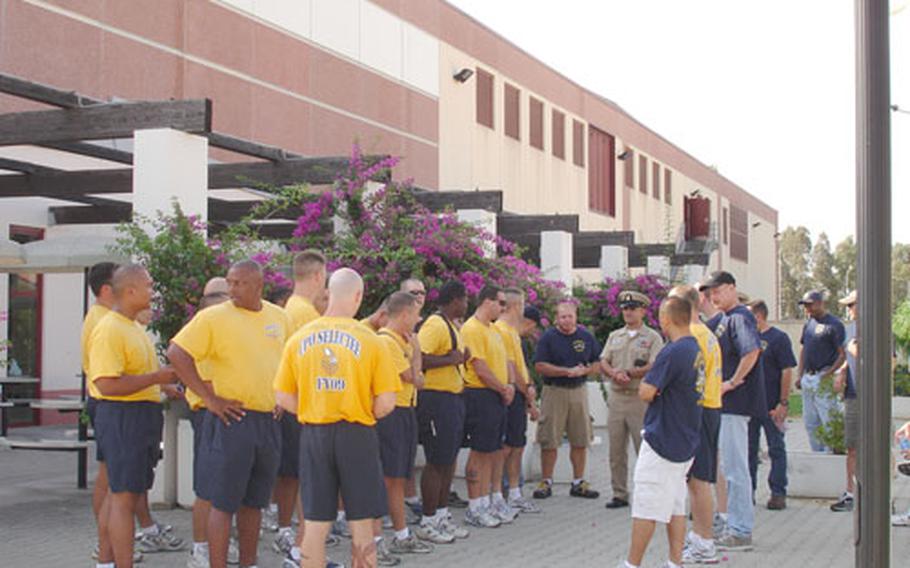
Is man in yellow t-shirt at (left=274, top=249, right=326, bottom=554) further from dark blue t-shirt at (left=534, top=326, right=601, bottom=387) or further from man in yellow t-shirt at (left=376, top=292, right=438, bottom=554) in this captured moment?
dark blue t-shirt at (left=534, top=326, right=601, bottom=387)

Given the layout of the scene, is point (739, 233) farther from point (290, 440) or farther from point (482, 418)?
point (290, 440)

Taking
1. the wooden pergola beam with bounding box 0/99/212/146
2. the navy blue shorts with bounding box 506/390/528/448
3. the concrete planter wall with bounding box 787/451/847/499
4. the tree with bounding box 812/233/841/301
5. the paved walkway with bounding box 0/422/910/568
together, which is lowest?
the paved walkway with bounding box 0/422/910/568

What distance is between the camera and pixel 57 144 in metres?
12.5

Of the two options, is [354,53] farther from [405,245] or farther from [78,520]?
[78,520]

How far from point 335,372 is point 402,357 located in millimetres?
1473

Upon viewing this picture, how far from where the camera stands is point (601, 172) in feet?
131

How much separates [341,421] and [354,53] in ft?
60.5

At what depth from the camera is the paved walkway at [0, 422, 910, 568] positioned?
8.55m

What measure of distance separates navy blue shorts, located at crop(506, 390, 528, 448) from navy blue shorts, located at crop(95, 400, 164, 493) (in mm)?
4111

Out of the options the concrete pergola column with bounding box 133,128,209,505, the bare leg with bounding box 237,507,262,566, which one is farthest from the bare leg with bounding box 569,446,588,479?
the bare leg with bounding box 237,507,262,566

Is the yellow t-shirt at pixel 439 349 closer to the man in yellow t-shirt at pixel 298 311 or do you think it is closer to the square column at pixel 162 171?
the man in yellow t-shirt at pixel 298 311

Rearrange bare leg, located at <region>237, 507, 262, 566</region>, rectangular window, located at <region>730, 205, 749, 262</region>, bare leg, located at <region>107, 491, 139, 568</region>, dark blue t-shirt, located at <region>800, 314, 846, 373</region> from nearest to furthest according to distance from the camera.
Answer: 1. bare leg, located at <region>107, 491, 139, 568</region>
2. bare leg, located at <region>237, 507, 262, 566</region>
3. dark blue t-shirt, located at <region>800, 314, 846, 373</region>
4. rectangular window, located at <region>730, 205, 749, 262</region>

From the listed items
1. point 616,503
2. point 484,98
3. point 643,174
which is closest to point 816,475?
point 616,503

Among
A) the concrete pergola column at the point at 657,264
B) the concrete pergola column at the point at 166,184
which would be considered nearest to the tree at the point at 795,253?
the concrete pergola column at the point at 657,264
